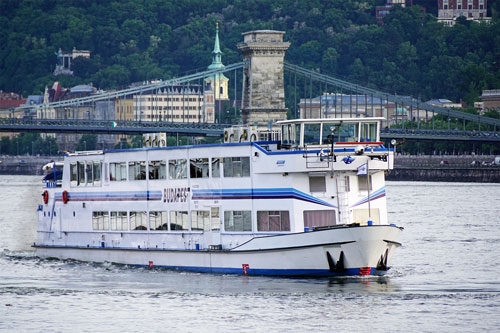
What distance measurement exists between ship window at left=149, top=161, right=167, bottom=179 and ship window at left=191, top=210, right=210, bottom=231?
4.64ft

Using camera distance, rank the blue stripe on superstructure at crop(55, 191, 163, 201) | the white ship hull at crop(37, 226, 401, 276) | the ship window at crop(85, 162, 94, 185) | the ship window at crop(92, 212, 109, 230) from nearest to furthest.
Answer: the white ship hull at crop(37, 226, 401, 276)
the blue stripe on superstructure at crop(55, 191, 163, 201)
the ship window at crop(92, 212, 109, 230)
the ship window at crop(85, 162, 94, 185)

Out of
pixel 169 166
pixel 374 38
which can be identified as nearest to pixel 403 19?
pixel 374 38

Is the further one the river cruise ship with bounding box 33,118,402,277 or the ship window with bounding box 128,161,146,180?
the ship window with bounding box 128,161,146,180

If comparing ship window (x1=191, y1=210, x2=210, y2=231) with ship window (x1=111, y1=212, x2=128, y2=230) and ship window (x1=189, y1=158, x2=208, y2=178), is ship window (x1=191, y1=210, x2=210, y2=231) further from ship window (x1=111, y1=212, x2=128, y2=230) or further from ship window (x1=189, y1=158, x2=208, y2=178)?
ship window (x1=111, y1=212, x2=128, y2=230)

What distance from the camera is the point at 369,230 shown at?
98.0 ft

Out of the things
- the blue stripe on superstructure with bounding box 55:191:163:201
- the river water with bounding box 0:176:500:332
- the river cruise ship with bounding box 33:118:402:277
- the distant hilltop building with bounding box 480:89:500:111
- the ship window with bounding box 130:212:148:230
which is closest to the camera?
the river water with bounding box 0:176:500:332

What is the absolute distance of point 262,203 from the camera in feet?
102

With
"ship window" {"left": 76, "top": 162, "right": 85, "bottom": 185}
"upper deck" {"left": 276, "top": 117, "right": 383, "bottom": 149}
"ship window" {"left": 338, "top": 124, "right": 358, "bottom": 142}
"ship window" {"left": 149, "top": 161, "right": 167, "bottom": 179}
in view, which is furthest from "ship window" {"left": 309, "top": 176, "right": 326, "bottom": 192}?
"ship window" {"left": 76, "top": 162, "right": 85, "bottom": 185}

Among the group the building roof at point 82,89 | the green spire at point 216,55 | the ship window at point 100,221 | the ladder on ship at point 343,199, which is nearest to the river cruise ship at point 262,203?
the ladder on ship at point 343,199

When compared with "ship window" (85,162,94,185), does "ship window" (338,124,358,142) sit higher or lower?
higher

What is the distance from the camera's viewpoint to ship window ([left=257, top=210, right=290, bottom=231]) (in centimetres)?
3069

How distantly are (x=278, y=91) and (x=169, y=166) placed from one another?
77157 millimetres

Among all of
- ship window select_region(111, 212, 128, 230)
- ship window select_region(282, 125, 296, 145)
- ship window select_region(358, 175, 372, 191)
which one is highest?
ship window select_region(282, 125, 296, 145)

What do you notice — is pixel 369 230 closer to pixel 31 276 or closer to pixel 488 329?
pixel 488 329
